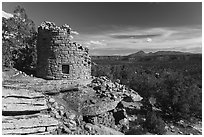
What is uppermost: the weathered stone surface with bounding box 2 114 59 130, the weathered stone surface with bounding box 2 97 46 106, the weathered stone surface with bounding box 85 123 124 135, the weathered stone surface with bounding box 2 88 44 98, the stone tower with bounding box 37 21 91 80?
the stone tower with bounding box 37 21 91 80

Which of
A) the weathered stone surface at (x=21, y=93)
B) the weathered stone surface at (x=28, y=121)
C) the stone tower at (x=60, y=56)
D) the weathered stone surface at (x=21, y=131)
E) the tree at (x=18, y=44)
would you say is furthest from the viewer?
the tree at (x=18, y=44)

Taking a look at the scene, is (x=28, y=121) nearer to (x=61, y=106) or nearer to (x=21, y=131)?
(x=21, y=131)

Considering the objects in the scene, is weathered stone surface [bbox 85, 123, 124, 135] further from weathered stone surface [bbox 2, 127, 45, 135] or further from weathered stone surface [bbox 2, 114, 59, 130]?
weathered stone surface [bbox 2, 127, 45, 135]

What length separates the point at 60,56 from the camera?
45.0 ft

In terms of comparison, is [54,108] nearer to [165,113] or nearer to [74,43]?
[74,43]

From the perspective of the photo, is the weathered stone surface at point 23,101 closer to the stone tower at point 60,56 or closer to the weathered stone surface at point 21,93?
the weathered stone surface at point 21,93

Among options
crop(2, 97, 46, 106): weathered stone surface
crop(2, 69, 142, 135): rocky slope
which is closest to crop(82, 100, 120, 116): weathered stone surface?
crop(2, 69, 142, 135): rocky slope

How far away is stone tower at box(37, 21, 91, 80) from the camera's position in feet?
45.2

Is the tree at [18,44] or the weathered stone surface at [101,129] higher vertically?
the tree at [18,44]

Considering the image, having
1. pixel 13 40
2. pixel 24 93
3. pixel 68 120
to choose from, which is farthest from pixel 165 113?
pixel 13 40

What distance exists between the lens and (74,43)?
46.2 ft

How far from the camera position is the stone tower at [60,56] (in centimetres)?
1377

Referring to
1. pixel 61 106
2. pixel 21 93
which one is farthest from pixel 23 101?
pixel 61 106

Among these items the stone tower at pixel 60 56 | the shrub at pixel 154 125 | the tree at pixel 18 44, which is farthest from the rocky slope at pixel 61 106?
the tree at pixel 18 44
